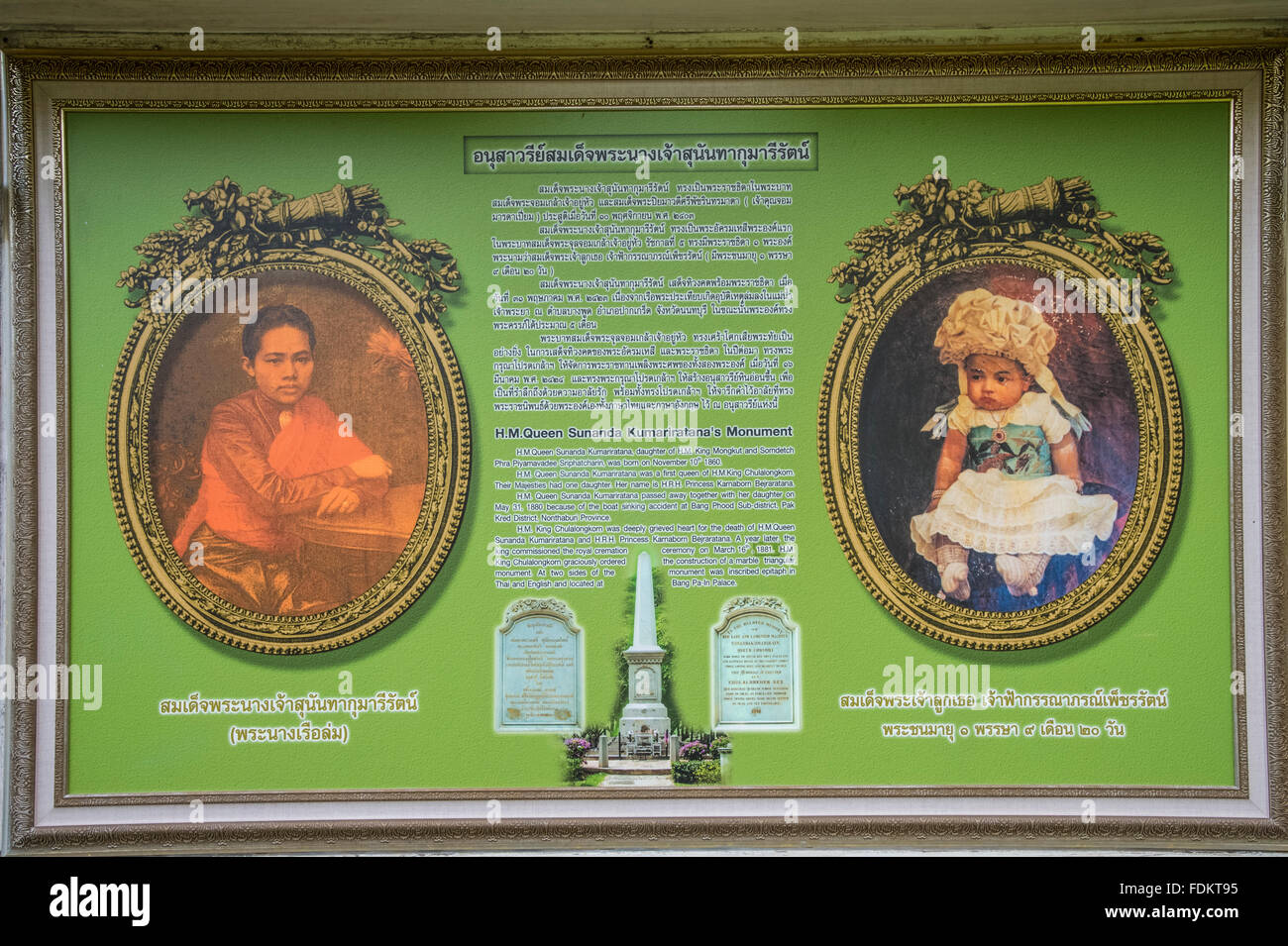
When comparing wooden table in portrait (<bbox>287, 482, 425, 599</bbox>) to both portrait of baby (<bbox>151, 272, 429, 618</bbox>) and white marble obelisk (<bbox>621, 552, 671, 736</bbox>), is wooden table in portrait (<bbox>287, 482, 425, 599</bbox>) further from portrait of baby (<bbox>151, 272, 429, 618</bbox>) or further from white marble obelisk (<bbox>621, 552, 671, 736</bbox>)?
white marble obelisk (<bbox>621, 552, 671, 736</bbox>)

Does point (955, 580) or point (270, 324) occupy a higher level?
point (270, 324)

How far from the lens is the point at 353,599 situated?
355 centimetres

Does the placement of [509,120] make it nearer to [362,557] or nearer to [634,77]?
[634,77]

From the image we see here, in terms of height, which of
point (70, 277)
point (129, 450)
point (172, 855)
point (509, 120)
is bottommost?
point (172, 855)

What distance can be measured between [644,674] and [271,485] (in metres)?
1.67

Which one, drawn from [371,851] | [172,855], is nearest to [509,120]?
[371,851]

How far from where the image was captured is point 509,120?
359cm

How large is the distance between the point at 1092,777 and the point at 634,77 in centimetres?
333

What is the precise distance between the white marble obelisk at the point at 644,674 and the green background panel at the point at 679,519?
8 centimetres

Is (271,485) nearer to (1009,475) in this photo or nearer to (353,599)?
(353,599)

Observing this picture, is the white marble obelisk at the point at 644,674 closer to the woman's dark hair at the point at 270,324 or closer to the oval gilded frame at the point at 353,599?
the oval gilded frame at the point at 353,599

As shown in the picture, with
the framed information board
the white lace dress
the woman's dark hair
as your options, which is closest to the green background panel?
the framed information board

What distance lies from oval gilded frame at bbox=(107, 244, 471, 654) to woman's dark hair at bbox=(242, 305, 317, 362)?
Result: 0.27 m

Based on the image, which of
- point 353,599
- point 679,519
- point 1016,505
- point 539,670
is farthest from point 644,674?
point 1016,505
